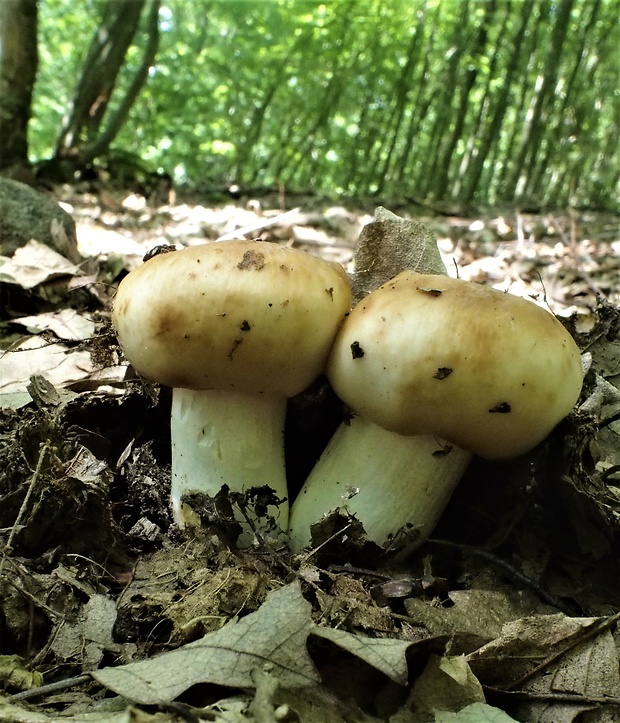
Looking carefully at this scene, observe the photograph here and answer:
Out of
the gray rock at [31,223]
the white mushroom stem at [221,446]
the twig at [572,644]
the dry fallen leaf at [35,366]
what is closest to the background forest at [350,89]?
the gray rock at [31,223]

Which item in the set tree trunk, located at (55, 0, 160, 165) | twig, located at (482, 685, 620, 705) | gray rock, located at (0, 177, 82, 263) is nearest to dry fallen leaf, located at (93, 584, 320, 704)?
twig, located at (482, 685, 620, 705)

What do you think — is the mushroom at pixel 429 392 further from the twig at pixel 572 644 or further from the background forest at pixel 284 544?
the twig at pixel 572 644

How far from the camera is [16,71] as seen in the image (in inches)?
258

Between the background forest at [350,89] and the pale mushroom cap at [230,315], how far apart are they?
27.3 ft

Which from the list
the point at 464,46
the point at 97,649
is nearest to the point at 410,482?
the point at 97,649

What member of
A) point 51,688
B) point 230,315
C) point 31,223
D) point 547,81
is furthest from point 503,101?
point 51,688

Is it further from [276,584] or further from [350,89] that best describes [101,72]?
[350,89]

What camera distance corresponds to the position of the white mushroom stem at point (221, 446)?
1.88 m

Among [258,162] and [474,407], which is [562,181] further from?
[474,407]

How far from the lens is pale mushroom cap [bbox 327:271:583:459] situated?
1.55 metres

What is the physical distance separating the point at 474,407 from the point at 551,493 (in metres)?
0.57

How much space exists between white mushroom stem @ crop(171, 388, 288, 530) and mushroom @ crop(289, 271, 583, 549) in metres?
0.19

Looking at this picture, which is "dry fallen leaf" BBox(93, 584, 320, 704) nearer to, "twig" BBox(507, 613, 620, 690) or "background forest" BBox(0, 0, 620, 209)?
"twig" BBox(507, 613, 620, 690)

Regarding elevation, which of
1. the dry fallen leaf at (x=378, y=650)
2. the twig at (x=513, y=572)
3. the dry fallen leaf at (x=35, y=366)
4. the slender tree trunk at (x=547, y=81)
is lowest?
the twig at (x=513, y=572)
